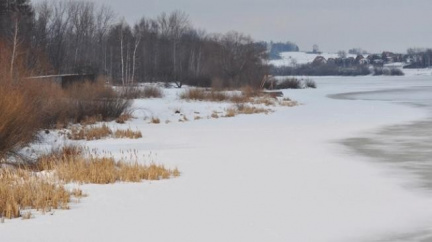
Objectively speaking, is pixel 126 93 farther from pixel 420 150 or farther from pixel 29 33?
pixel 29 33

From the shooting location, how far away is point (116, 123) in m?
22.0

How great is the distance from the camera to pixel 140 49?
2926 inches

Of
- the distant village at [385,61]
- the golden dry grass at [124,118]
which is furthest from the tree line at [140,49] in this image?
the distant village at [385,61]

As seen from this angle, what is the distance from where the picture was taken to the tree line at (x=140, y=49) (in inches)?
1969

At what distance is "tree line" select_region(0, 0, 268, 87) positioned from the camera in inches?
1969

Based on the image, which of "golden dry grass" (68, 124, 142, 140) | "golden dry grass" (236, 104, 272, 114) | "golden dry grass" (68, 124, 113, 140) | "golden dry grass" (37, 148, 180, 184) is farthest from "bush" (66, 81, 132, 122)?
"golden dry grass" (37, 148, 180, 184)

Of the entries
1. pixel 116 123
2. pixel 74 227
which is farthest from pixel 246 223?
pixel 116 123

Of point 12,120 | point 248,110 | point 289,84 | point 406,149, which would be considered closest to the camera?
point 12,120

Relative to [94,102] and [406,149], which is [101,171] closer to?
[406,149]

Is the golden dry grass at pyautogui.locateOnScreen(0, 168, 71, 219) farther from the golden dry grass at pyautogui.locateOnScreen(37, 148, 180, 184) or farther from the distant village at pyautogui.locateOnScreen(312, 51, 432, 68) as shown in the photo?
the distant village at pyautogui.locateOnScreen(312, 51, 432, 68)

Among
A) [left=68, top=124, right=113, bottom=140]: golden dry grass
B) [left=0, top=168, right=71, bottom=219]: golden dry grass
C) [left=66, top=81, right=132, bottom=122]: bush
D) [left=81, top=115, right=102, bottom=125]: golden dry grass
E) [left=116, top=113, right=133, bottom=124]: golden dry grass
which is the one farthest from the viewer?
[left=116, top=113, right=133, bottom=124]: golden dry grass

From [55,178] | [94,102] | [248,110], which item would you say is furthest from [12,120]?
[248,110]

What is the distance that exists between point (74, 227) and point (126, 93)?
774 inches

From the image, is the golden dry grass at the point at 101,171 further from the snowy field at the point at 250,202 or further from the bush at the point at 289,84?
the bush at the point at 289,84
